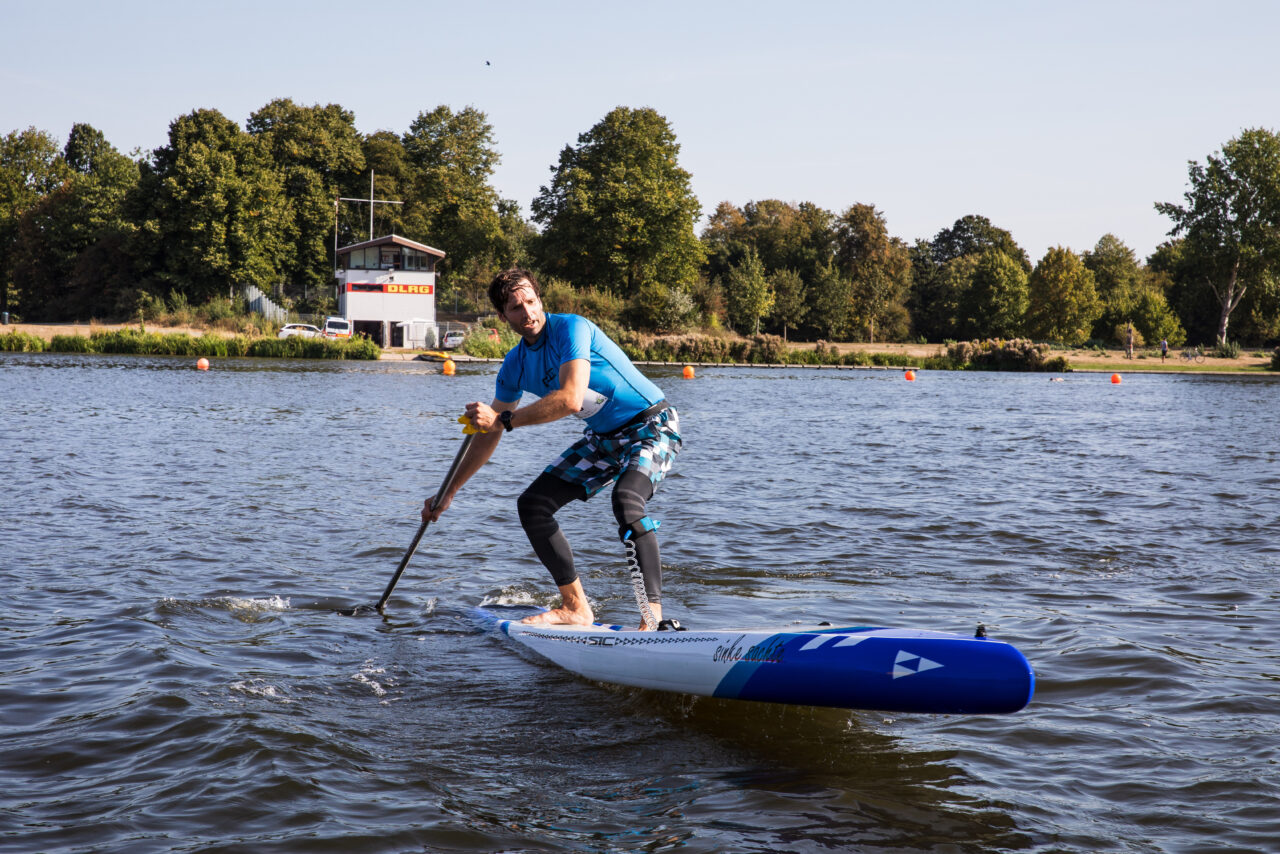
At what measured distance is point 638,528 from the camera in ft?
18.8

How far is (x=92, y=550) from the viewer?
8.94 metres

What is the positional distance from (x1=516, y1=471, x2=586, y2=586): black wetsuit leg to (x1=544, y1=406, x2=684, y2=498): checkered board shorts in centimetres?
6

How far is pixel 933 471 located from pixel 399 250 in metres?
52.8

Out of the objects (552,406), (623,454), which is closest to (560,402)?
(552,406)

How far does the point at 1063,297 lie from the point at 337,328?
55.4 meters

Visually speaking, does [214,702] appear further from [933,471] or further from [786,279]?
[786,279]

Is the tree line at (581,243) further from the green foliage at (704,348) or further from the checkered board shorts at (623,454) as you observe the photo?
the checkered board shorts at (623,454)

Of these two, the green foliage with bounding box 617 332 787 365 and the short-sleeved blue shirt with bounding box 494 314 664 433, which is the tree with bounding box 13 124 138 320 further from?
the short-sleeved blue shirt with bounding box 494 314 664 433

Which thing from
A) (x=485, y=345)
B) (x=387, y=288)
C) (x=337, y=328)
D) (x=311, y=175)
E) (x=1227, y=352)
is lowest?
(x=485, y=345)

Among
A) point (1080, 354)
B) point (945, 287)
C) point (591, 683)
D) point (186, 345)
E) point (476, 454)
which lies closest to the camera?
point (591, 683)

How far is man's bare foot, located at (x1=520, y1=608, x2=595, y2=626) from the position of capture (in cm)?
657

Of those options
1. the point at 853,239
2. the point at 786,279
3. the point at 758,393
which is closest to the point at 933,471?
the point at 758,393

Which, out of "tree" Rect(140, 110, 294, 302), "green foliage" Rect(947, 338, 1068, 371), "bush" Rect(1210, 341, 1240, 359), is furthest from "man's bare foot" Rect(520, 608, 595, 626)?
"bush" Rect(1210, 341, 1240, 359)

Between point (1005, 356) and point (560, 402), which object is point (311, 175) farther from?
point (560, 402)
